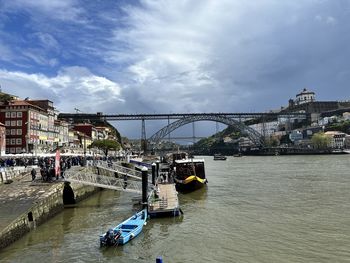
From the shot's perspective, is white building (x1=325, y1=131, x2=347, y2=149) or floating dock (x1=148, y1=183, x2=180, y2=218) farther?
white building (x1=325, y1=131, x2=347, y2=149)

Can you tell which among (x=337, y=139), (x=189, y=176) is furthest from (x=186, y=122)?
(x=189, y=176)

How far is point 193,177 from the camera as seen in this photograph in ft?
109

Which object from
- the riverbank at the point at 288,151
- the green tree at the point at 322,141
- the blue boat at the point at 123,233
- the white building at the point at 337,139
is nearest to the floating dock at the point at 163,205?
the blue boat at the point at 123,233

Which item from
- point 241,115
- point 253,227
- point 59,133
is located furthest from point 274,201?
point 241,115

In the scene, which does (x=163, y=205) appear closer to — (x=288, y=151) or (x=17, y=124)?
(x=17, y=124)

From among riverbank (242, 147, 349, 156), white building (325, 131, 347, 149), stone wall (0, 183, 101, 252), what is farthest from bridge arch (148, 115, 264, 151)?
stone wall (0, 183, 101, 252)

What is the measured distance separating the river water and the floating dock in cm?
45

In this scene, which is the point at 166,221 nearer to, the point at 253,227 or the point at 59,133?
the point at 253,227

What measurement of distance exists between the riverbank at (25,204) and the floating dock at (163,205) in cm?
530

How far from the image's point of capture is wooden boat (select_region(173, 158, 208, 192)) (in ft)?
109

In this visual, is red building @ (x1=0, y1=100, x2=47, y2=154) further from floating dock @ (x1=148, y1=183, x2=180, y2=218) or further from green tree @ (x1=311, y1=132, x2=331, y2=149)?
green tree @ (x1=311, y1=132, x2=331, y2=149)

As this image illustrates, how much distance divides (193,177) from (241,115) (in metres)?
103

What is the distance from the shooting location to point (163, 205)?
2125cm

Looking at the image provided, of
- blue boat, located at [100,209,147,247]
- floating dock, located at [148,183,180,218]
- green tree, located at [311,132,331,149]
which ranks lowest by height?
blue boat, located at [100,209,147,247]
